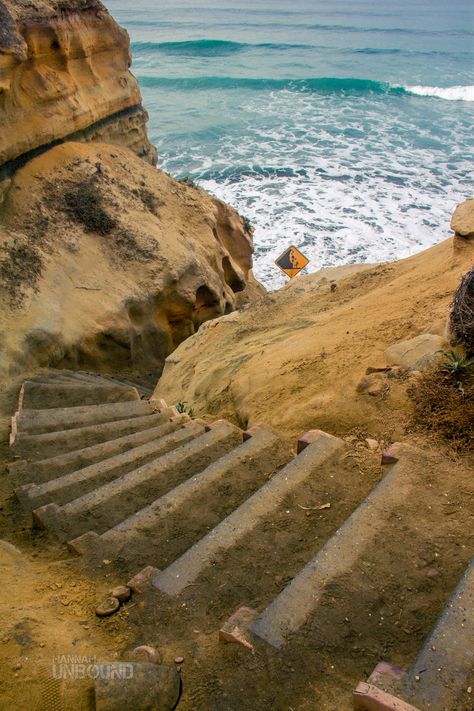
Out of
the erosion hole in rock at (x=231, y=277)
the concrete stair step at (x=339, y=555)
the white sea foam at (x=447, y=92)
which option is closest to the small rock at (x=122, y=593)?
the concrete stair step at (x=339, y=555)

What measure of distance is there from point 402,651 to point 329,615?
1.15 feet

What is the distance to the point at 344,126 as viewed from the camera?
28.7 meters

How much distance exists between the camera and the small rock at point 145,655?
2576 millimetres

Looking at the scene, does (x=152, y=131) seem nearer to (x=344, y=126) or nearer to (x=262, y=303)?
(x=344, y=126)

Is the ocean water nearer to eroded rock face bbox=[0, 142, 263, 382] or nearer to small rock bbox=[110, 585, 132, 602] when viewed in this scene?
eroded rock face bbox=[0, 142, 263, 382]

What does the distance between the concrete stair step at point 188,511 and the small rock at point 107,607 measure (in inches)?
13.6

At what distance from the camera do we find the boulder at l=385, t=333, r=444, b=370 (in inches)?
197

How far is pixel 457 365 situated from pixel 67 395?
4.23 meters

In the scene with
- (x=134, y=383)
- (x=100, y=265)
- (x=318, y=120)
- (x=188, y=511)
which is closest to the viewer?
(x=188, y=511)

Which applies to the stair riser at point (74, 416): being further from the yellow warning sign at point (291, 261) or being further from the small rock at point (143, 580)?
the yellow warning sign at point (291, 261)

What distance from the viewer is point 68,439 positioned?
5.37 m

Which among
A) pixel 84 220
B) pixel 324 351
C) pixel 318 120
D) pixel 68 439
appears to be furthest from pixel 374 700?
pixel 318 120

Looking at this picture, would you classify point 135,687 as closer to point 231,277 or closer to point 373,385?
point 373,385

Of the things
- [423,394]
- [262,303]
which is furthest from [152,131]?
[423,394]
